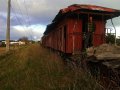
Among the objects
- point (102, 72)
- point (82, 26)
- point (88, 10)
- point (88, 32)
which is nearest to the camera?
point (102, 72)

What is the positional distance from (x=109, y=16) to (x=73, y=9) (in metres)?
2.76

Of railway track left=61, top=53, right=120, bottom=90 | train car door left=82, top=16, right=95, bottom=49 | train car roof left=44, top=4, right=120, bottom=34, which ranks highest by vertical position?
train car roof left=44, top=4, right=120, bottom=34

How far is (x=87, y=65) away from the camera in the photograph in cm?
1012

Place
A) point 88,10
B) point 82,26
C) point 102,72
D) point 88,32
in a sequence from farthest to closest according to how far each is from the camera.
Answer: point 82,26
point 88,10
point 88,32
point 102,72

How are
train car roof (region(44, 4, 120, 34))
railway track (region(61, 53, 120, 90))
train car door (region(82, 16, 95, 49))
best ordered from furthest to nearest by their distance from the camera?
train car roof (region(44, 4, 120, 34)), train car door (region(82, 16, 95, 49)), railway track (region(61, 53, 120, 90))

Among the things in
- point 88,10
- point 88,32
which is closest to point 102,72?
point 88,32

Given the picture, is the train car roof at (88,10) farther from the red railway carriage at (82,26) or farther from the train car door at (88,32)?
the train car door at (88,32)

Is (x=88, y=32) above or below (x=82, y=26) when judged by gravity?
below

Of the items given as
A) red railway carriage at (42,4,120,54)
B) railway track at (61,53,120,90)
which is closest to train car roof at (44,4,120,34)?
red railway carriage at (42,4,120,54)

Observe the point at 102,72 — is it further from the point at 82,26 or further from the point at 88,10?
the point at 82,26

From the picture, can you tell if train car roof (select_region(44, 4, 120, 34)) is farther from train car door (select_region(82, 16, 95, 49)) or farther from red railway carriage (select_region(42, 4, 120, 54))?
train car door (select_region(82, 16, 95, 49))

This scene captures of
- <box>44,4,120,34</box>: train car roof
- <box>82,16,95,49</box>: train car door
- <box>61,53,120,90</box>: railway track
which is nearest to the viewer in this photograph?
<box>61,53,120,90</box>: railway track

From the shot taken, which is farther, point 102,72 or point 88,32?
point 88,32

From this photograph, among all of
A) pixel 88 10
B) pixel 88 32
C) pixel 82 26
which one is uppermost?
pixel 88 10
